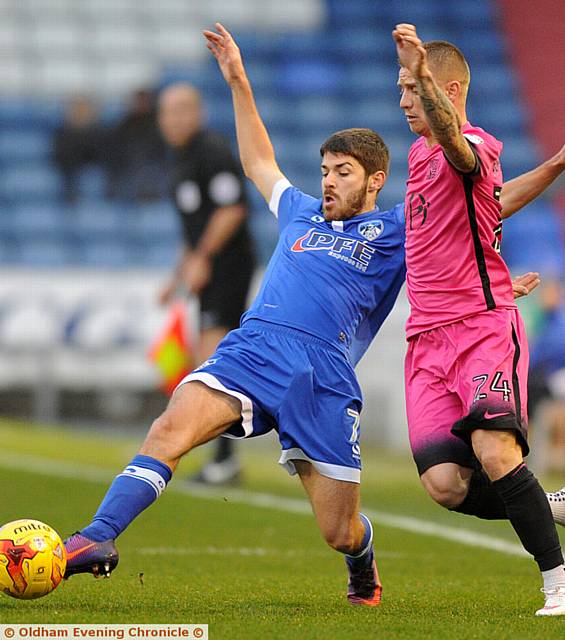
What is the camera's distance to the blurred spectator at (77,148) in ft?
66.5

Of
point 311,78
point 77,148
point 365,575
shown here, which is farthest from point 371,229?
point 311,78

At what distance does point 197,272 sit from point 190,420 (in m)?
5.76

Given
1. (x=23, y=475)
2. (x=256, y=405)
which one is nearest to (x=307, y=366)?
(x=256, y=405)

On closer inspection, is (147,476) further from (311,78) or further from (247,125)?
(311,78)

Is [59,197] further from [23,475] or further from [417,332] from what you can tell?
[417,332]

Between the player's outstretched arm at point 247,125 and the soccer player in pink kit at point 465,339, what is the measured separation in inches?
33.1

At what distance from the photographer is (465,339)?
5297 millimetres

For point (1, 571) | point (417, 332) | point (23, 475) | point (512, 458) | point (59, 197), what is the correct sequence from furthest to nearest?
1. point (59, 197)
2. point (23, 475)
3. point (417, 332)
4. point (512, 458)
5. point (1, 571)

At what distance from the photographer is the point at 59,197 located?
20.4 metres

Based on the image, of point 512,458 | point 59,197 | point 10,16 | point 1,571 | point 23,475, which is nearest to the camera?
point 1,571

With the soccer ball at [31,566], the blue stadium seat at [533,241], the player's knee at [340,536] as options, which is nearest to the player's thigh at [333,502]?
the player's knee at [340,536]

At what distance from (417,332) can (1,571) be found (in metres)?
1.88

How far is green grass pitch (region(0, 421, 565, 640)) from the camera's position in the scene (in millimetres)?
4781

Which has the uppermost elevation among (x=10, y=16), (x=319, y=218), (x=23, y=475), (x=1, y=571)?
(x=10, y=16)
